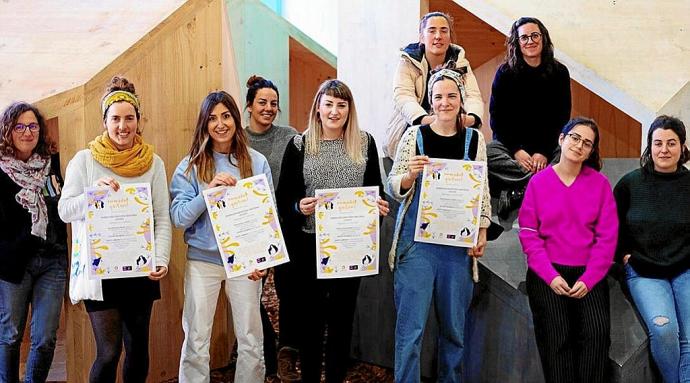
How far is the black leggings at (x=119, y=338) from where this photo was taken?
9.63 feet

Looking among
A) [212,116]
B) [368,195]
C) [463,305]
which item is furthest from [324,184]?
[463,305]

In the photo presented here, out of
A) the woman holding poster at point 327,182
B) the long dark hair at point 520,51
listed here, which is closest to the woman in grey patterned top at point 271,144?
the woman holding poster at point 327,182

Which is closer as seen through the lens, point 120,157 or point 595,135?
point 120,157

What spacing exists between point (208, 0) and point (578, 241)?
2.24 metres

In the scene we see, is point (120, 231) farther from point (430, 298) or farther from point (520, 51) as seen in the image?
point (520, 51)

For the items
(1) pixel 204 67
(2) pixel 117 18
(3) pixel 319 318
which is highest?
(2) pixel 117 18

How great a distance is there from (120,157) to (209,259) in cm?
57

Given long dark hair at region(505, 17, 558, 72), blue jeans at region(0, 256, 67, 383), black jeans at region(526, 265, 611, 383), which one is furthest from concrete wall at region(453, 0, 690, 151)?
blue jeans at region(0, 256, 67, 383)

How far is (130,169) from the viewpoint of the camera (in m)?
2.99

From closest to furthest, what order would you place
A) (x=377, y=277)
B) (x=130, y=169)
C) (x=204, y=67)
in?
(x=130, y=169)
(x=204, y=67)
(x=377, y=277)

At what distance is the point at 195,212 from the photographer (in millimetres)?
2998

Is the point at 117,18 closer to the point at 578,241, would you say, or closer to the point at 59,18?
the point at 59,18

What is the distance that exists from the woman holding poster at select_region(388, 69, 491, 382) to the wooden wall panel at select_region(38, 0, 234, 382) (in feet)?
4.10

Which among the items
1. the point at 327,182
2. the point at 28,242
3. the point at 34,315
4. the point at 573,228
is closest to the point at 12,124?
the point at 28,242
